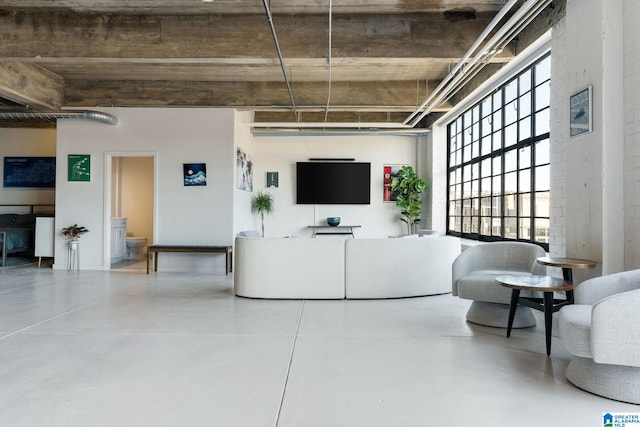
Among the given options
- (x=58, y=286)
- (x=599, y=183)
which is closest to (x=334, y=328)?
(x=599, y=183)

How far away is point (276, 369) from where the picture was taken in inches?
103

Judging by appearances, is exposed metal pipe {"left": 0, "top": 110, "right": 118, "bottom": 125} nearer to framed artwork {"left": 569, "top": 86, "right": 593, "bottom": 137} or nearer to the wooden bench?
the wooden bench

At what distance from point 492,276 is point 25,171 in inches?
380

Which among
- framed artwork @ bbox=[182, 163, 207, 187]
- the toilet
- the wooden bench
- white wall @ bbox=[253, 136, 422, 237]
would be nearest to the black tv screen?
white wall @ bbox=[253, 136, 422, 237]

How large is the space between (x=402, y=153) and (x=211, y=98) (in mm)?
4736

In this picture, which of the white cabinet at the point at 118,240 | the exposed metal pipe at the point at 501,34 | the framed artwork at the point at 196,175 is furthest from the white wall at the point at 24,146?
the exposed metal pipe at the point at 501,34

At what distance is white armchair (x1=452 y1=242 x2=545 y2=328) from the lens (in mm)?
3656

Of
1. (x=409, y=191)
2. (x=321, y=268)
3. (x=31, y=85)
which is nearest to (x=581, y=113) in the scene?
(x=321, y=268)

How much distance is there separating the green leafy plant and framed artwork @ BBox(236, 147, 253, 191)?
2.81m

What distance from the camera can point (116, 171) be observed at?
922cm

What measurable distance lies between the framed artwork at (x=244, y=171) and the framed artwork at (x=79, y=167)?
2628mm

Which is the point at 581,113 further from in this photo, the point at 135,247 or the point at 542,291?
the point at 135,247

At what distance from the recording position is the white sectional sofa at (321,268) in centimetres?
491

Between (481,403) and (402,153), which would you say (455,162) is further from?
(481,403)
